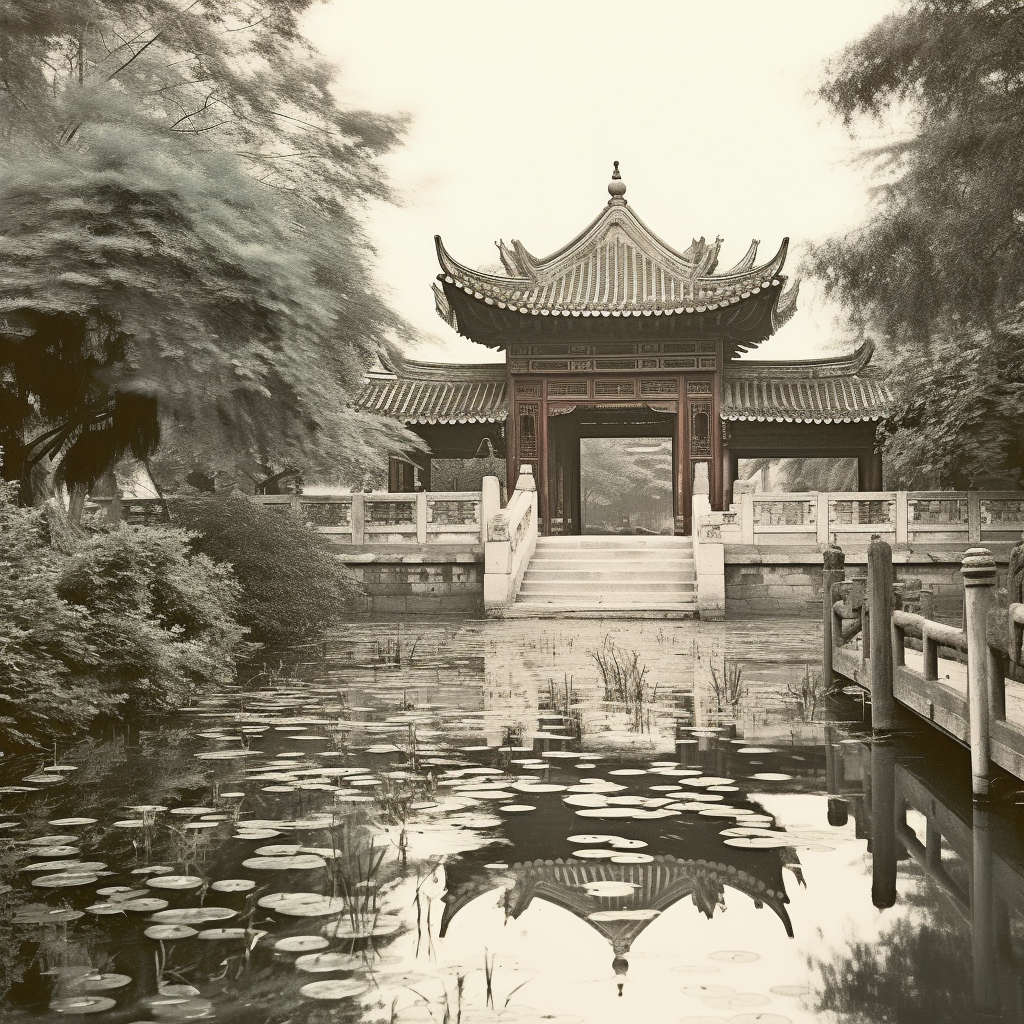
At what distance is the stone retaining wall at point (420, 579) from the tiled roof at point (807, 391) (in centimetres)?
606

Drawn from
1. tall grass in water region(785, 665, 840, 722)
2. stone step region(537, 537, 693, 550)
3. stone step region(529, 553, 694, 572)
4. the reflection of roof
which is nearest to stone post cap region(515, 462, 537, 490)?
stone step region(537, 537, 693, 550)

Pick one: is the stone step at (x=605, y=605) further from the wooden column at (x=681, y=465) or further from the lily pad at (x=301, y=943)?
the lily pad at (x=301, y=943)

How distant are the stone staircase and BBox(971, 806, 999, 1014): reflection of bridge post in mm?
11918

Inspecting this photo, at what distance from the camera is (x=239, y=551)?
11.6m

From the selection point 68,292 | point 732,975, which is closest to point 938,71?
point 68,292

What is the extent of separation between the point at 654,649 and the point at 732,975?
867cm

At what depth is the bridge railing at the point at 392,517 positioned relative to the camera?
18094 millimetres

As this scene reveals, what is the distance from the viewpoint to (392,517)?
1839 centimetres

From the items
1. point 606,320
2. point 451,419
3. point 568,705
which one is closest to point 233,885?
point 568,705

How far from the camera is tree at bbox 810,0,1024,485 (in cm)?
1280

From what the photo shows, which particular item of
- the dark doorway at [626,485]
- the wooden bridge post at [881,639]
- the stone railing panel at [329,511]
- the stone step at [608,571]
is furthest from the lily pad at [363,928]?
the dark doorway at [626,485]

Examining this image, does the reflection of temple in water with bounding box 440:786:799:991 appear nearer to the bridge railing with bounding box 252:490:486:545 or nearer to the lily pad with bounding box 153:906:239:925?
the lily pad with bounding box 153:906:239:925

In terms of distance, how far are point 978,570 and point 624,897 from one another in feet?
7.13

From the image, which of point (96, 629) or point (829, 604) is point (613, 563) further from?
point (96, 629)
